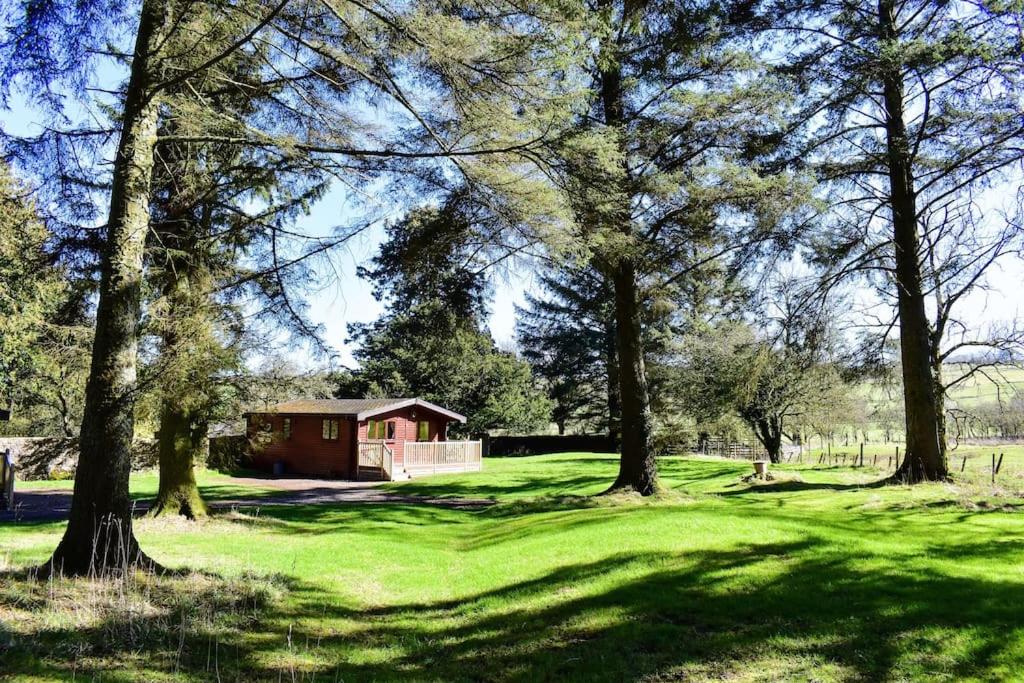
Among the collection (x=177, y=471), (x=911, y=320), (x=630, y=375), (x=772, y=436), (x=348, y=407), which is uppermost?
(x=911, y=320)

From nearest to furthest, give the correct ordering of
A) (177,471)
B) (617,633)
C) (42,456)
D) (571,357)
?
(617,633)
(177,471)
(42,456)
(571,357)

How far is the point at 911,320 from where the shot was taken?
15570 millimetres

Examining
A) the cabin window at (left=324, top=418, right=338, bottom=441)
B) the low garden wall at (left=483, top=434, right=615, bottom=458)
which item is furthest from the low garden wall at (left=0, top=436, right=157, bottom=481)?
the low garden wall at (left=483, top=434, right=615, bottom=458)

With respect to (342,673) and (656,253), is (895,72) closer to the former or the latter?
(656,253)

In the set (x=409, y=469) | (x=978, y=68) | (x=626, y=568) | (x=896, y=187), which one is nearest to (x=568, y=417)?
(x=409, y=469)

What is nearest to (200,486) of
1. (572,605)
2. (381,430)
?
(381,430)

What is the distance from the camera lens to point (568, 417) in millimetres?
47750

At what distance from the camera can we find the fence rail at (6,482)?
1452 centimetres

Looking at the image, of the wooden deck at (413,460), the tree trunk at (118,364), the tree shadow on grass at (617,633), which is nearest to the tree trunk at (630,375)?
the tree shadow on grass at (617,633)

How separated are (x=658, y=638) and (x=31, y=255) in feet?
26.9

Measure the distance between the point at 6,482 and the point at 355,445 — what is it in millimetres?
13992

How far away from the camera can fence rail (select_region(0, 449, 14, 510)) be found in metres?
14.5

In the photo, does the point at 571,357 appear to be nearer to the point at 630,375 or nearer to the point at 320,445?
the point at 320,445

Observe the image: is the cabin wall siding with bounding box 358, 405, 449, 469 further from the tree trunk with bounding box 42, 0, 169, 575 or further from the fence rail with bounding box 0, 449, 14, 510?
the tree trunk with bounding box 42, 0, 169, 575
